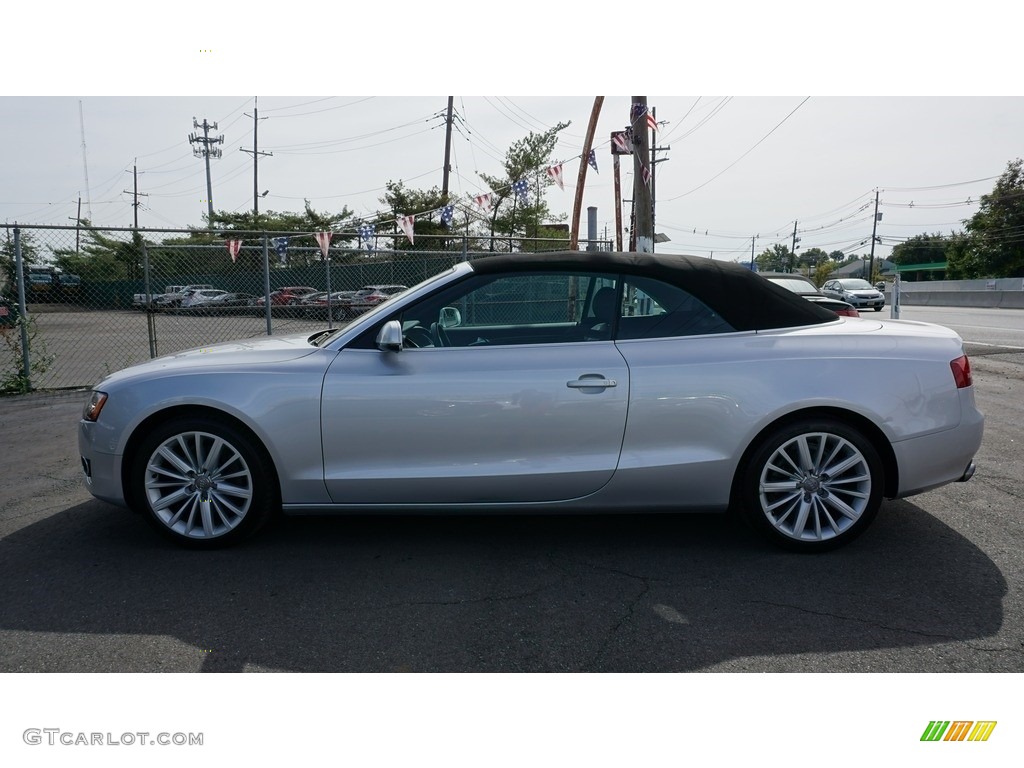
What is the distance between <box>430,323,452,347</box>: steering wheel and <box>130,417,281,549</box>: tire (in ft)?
3.47

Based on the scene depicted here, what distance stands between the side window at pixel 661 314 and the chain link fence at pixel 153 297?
5524mm

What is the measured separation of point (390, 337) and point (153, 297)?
7.89 meters

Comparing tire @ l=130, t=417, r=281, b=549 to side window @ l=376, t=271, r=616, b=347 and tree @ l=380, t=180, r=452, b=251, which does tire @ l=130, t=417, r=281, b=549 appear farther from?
tree @ l=380, t=180, r=452, b=251

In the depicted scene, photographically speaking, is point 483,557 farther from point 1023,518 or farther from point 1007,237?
point 1007,237

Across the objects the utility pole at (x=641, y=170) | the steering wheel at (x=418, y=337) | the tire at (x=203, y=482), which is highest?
the utility pole at (x=641, y=170)

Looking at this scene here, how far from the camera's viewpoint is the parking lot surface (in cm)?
279

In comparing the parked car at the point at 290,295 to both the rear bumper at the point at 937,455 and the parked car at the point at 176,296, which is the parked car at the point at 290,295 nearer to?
the parked car at the point at 176,296

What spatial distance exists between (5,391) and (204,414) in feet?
23.1

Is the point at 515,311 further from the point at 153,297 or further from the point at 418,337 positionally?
the point at 153,297

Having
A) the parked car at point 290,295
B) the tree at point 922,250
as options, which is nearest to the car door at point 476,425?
the parked car at point 290,295

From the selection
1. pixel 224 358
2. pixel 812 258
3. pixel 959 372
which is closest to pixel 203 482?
pixel 224 358

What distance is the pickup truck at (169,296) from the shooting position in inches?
411

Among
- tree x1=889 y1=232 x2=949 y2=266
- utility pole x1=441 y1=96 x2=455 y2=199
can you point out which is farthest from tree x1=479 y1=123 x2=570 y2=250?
tree x1=889 y1=232 x2=949 y2=266

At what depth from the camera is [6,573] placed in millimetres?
3643
